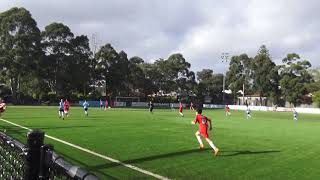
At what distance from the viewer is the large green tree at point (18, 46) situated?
9400cm

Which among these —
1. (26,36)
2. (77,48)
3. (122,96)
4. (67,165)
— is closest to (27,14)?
(26,36)

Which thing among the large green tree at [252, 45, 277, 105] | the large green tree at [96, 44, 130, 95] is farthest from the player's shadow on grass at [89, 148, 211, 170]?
the large green tree at [252, 45, 277, 105]

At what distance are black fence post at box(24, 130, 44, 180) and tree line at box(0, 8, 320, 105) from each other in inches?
3676

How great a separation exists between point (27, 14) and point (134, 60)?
42.8 m

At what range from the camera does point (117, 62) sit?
11481cm

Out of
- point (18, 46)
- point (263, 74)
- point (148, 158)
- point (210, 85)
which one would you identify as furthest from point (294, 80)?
point (148, 158)

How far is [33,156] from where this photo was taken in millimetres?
Result: 3996

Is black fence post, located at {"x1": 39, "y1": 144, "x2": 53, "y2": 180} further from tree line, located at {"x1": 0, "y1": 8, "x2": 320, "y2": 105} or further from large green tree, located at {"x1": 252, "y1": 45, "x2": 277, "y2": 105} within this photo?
large green tree, located at {"x1": 252, "y1": 45, "x2": 277, "y2": 105}

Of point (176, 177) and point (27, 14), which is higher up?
point (27, 14)

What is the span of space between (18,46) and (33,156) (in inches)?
3759

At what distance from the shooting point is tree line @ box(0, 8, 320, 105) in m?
96.6

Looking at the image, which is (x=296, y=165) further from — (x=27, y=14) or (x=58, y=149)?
(x=27, y=14)

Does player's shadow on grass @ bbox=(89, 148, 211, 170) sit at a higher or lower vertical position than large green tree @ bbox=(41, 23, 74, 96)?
lower

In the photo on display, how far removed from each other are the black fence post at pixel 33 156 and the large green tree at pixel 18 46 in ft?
306
